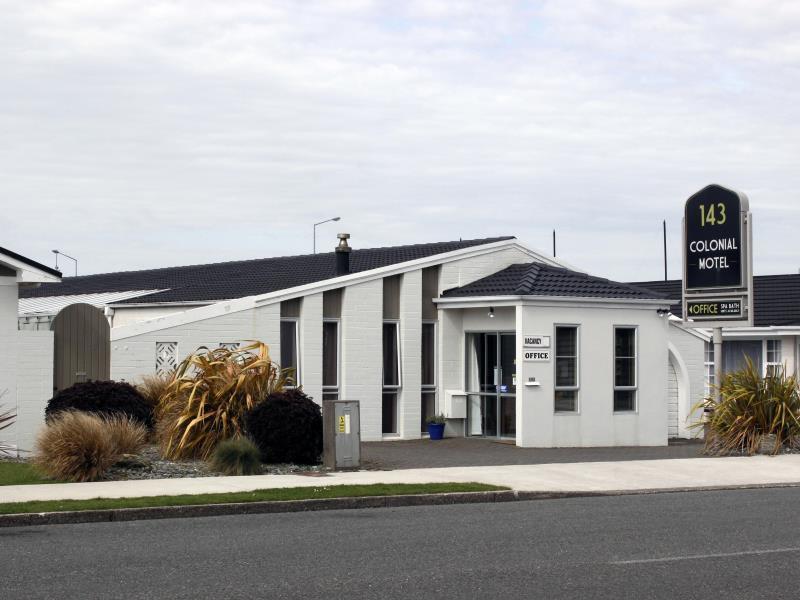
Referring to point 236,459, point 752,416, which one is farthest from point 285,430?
point 752,416

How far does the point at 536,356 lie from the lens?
24.4 meters

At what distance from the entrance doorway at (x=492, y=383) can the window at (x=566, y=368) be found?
0.95 meters

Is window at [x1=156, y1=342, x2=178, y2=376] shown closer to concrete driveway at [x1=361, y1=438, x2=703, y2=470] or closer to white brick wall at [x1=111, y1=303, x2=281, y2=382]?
white brick wall at [x1=111, y1=303, x2=281, y2=382]

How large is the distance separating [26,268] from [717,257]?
13322 mm

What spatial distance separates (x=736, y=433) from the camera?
898 inches

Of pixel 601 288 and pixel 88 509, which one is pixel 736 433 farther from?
pixel 88 509

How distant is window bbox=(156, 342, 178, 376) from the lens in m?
23.1

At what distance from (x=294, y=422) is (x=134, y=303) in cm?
1112

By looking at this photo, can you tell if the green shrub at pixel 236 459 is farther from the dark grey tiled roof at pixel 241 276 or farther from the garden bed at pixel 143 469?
the dark grey tiled roof at pixel 241 276

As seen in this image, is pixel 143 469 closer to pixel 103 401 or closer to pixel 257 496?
pixel 103 401

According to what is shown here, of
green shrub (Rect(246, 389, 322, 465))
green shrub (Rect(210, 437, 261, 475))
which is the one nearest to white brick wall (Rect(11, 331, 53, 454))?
green shrub (Rect(246, 389, 322, 465))

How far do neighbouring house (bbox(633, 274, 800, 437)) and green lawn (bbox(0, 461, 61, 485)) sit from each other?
15296 millimetres

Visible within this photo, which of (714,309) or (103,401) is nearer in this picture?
(103,401)

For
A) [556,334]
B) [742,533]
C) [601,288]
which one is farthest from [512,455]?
[742,533]
